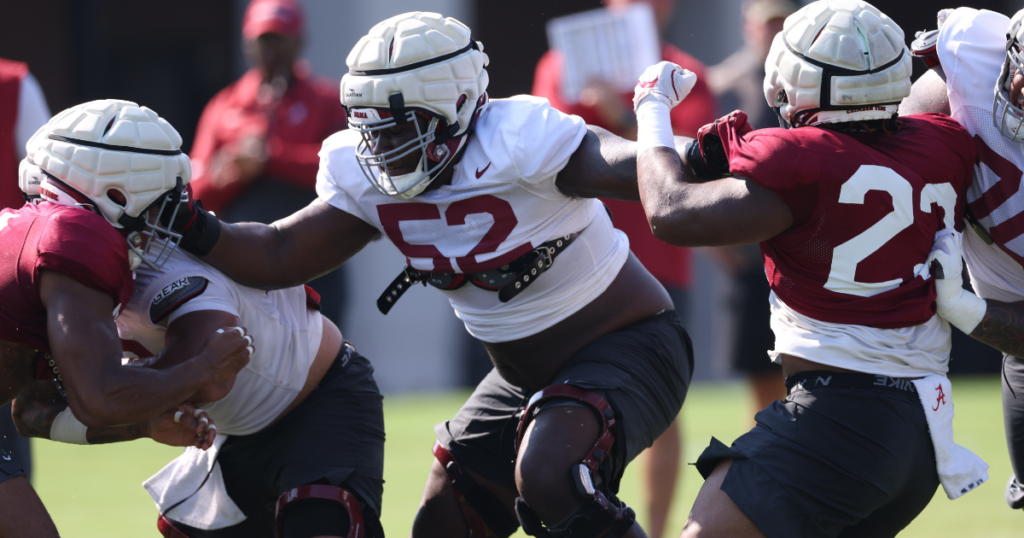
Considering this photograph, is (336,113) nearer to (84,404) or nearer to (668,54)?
(668,54)

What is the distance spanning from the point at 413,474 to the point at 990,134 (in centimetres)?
377

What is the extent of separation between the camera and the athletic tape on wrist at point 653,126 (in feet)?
9.54

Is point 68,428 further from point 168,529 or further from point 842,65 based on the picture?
point 842,65

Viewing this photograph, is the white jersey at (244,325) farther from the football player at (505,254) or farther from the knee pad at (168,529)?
the knee pad at (168,529)

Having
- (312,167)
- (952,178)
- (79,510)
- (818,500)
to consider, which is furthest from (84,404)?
(312,167)

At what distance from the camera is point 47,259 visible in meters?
2.68

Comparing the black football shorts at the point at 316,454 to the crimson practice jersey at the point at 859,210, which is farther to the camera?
the black football shorts at the point at 316,454

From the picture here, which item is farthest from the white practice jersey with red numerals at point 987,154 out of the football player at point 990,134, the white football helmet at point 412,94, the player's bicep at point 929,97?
the white football helmet at point 412,94

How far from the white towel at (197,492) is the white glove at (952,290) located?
2079 mm

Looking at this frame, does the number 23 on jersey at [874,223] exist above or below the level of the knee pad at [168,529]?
above

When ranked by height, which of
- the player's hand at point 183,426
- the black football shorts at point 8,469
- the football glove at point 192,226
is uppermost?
the football glove at point 192,226

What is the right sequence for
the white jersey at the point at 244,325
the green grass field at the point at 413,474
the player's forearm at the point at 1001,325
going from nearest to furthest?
1. the player's forearm at the point at 1001,325
2. the white jersey at the point at 244,325
3. the green grass field at the point at 413,474

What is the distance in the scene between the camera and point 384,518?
4.89 metres

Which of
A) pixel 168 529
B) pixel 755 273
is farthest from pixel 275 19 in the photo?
pixel 168 529
